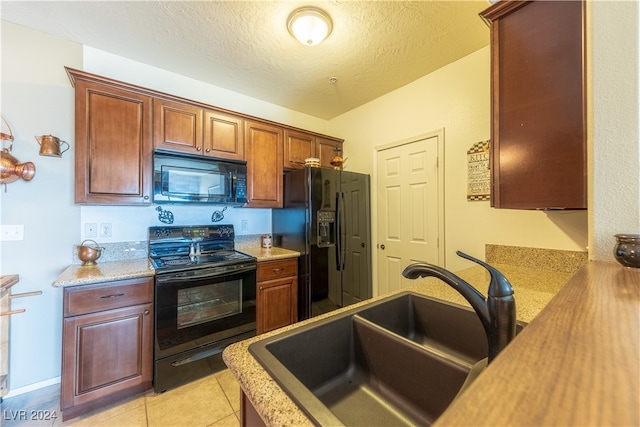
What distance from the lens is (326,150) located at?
10.1 ft

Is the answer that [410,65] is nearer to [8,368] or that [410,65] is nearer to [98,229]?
[98,229]

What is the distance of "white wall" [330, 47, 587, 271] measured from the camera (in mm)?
1720

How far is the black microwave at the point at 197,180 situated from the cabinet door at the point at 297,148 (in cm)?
54

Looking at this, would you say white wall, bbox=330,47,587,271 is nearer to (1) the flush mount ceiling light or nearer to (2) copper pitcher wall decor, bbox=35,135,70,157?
(1) the flush mount ceiling light

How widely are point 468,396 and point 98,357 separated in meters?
2.17

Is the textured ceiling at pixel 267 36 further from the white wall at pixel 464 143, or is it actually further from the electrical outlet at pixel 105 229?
the electrical outlet at pixel 105 229

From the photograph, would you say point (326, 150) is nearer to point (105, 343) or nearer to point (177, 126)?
point (177, 126)

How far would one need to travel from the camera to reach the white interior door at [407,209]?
2.34 m

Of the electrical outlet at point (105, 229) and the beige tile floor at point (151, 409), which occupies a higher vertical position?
the electrical outlet at point (105, 229)

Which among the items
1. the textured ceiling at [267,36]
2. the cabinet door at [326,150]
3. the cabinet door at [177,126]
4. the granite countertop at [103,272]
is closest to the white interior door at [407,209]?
the cabinet door at [326,150]

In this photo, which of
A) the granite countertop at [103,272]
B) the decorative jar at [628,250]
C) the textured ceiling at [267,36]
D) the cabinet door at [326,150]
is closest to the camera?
the decorative jar at [628,250]

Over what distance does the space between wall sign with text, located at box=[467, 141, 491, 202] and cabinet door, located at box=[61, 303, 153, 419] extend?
2.58 meters

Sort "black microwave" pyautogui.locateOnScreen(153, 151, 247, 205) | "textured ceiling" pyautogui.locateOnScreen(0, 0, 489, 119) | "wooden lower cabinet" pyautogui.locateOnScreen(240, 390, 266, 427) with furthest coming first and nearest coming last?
"black microwave" pyautogui.locateOnScreen(153, 151, 247, 205) → "textured ceiling" pyautogui.locateOnScreen(0, 0, 489, 119) → "wooden lower cabinet" pyautogui.locateOnScreen(240, 390, 266, 427)

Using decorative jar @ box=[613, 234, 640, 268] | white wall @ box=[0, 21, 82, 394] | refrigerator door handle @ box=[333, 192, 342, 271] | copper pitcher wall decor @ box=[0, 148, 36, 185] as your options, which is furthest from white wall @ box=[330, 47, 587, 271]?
copper pitcher wall decor @ box=[0, 148, 36, 185]
